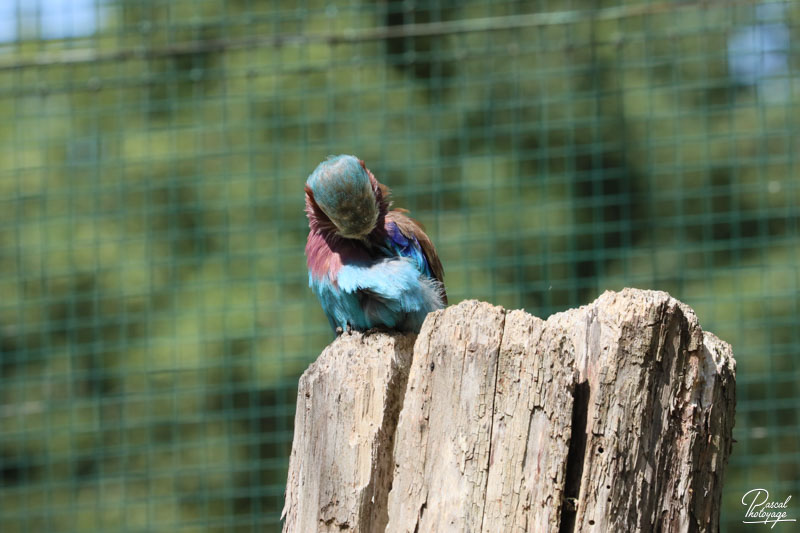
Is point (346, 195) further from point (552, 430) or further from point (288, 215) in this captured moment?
point (288, 215)

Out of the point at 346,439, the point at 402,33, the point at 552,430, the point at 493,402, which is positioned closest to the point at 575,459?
the point at 552,430

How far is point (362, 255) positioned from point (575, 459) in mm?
1658

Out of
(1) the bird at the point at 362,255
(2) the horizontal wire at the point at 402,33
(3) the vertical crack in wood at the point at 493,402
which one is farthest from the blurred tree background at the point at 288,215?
(3) the vertical crack in wood at the point at 493,402

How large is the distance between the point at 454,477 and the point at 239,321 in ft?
16.1

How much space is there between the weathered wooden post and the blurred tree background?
13.7 feet

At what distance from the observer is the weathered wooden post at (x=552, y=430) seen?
2412 mm

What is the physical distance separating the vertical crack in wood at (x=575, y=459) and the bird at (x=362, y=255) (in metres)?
1.40

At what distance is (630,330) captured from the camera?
2473mm

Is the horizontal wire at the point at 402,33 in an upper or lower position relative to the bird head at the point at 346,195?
upper

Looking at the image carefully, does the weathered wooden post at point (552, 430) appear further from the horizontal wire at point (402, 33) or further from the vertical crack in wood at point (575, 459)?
the horizontal wire at point (402, 33)

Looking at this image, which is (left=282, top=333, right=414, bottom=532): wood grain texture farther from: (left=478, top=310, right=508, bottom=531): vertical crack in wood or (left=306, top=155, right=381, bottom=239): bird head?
(left=306, top=155, right=381, bottom=239): bird head

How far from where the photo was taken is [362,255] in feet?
13.0

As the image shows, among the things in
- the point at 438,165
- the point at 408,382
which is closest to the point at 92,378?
the point at 438,165

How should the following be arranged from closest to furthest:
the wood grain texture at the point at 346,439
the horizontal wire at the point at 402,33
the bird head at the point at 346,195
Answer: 1. the wood grain texture at the point at 346,439
2. the bird head at the point at 346,195
3. the horizontal wire at the point at 402,33
